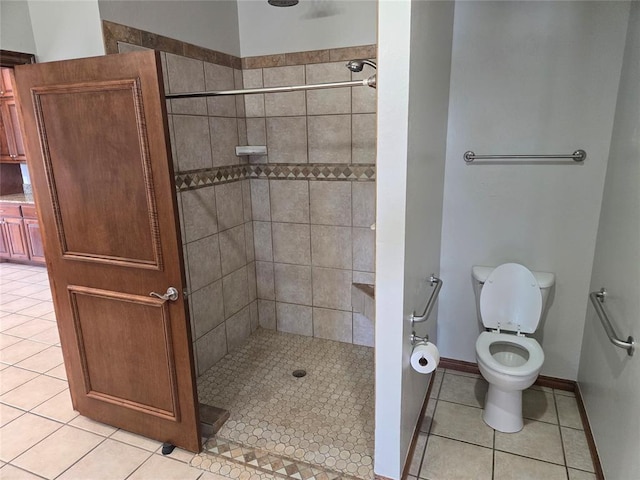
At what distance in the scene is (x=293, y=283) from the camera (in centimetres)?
318

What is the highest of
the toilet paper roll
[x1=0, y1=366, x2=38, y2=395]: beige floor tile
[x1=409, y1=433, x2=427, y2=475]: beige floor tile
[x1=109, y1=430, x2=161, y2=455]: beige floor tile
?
the toilet paper roll

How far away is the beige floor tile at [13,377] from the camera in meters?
2.70

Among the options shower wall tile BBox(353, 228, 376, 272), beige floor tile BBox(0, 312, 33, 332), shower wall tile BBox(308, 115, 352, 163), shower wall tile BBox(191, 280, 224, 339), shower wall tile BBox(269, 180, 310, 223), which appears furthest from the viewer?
beige floor tile BBox(0, 312, 33, 332)

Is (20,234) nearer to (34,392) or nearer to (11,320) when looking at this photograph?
(11,320)

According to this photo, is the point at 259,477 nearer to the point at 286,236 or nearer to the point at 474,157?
the point at 286,236

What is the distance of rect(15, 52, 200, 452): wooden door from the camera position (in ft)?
5.67

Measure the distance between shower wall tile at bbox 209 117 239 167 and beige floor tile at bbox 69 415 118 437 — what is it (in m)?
1.67

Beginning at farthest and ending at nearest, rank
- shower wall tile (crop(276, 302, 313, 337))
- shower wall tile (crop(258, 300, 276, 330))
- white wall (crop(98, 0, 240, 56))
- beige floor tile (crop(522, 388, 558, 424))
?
shower wall tile (crop(258, 300, 276, 330))
shower wall tile (crop(276, 302, 313, 337))
beige floor tile (crop(522, 388, 558, 424))
white wall (crop(98, 0, 240, 56))

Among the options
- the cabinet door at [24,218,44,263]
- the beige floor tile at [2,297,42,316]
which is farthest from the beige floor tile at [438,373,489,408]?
the cabinet door at [24,218,44,263]

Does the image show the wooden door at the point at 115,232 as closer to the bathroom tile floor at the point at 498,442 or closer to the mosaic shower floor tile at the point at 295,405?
the mosaic shower floor tile at the point at 295,405

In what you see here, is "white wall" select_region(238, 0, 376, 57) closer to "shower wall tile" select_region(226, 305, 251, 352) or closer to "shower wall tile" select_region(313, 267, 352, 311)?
"shower wall tile" select_region(313, 267, 352, 311)

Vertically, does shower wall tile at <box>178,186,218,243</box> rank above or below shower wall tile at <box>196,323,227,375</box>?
above

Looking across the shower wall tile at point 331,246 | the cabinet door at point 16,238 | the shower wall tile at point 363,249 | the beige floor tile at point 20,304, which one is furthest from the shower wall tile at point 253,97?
the cabinet door at point 16,238

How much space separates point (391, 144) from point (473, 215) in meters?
1.26
